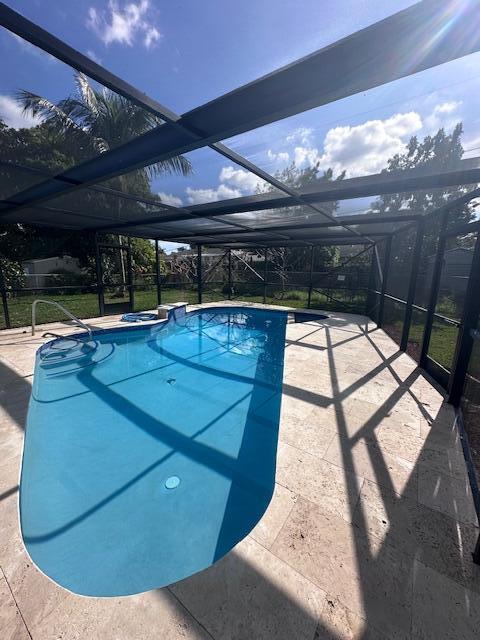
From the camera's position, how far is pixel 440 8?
1.16 metres

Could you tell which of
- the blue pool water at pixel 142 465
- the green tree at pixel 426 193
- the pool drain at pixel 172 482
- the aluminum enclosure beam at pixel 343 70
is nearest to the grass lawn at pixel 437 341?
the green tree at pixel 426 193

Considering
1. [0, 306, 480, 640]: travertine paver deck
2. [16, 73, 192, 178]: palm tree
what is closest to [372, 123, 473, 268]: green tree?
[16, 73, 192, 178]: palm tree

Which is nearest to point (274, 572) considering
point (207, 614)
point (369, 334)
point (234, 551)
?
point (234, 551)

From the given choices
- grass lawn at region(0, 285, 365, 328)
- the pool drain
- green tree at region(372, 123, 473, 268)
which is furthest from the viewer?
grass lawn at region(0, 285, 365, 328)

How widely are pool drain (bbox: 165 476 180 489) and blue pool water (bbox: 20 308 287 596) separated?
1 centimetres

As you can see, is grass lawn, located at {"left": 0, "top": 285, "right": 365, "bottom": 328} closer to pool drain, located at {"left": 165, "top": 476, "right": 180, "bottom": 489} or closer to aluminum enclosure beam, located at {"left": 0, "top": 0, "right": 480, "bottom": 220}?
pool drain, located at {"left": 165, "top": 476, "right": 180, "bottom": 489}

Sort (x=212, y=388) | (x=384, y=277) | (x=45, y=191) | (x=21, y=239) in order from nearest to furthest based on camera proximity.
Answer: (x=45, y=191) < (x=212, y=388) < (x=384, y=277) < (x=21, y=239)

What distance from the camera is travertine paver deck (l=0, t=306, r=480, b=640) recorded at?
1220 mm

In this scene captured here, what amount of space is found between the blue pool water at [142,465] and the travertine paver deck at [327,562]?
218 mm

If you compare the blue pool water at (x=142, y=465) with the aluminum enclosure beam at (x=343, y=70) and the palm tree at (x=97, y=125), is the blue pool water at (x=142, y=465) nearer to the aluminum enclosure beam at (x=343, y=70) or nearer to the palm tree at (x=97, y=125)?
the aluminum enclosure beam at (x=343, y=70)

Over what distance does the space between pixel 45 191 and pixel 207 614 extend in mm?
5227

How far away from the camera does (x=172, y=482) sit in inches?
95.5

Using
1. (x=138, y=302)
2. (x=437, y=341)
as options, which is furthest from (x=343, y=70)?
(x=138, y=302)

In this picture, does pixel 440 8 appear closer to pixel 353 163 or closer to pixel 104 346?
pixel 353 163
